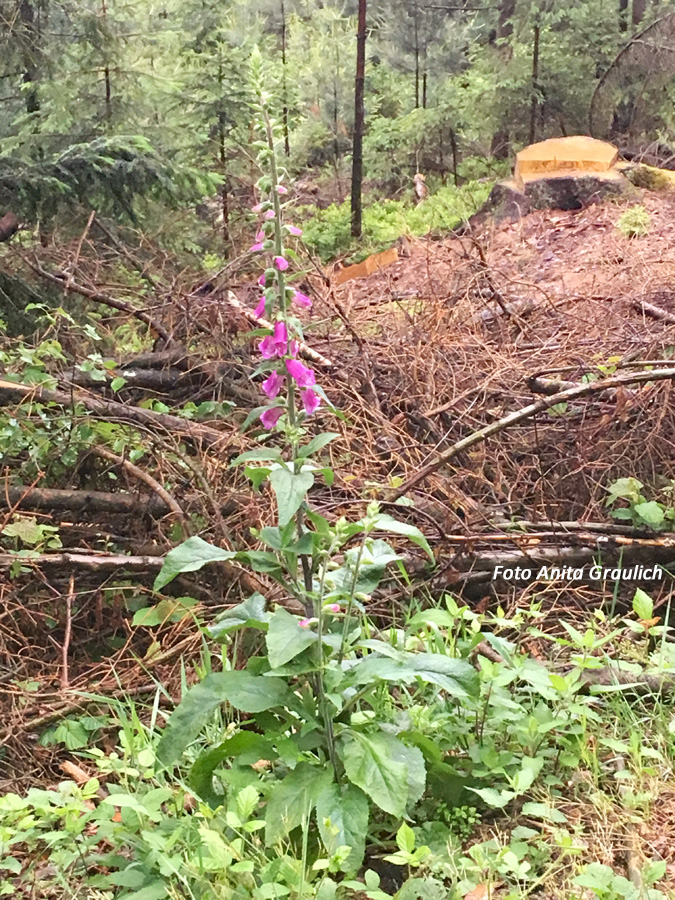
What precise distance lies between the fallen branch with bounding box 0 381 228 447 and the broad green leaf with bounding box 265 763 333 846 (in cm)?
183

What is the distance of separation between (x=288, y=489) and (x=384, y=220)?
12822 millimetres

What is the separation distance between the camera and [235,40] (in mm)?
13742

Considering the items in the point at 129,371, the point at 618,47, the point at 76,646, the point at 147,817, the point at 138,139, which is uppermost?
the point at 618,47

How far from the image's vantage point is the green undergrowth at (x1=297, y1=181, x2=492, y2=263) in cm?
1189

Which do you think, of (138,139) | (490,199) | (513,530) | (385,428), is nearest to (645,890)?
(513,530)

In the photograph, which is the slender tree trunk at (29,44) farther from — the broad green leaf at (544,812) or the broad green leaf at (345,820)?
the broad green leaf at (544,812)

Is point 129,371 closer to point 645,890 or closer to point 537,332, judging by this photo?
point 537,332

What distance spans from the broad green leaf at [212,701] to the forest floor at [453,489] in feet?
2.02

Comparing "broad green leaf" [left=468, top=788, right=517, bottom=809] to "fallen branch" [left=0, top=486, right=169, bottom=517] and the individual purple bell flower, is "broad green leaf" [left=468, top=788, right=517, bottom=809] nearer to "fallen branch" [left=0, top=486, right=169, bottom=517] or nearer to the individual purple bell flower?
the individual purple bell flower

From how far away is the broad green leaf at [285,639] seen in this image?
59.7 inches

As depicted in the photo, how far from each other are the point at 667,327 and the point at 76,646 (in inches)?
144

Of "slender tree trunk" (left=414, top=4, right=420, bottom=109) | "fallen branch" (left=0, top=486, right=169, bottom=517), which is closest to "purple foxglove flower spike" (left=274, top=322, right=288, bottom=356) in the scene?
"fallen branch" (left=0, top=486, right=169, bottom=517)

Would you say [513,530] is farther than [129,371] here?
No

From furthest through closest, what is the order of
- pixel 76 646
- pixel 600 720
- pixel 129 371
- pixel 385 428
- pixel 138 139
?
pixel 138 139
pixel 129 371
pixel 385 428
pixel 76 646
pixel 600 720
